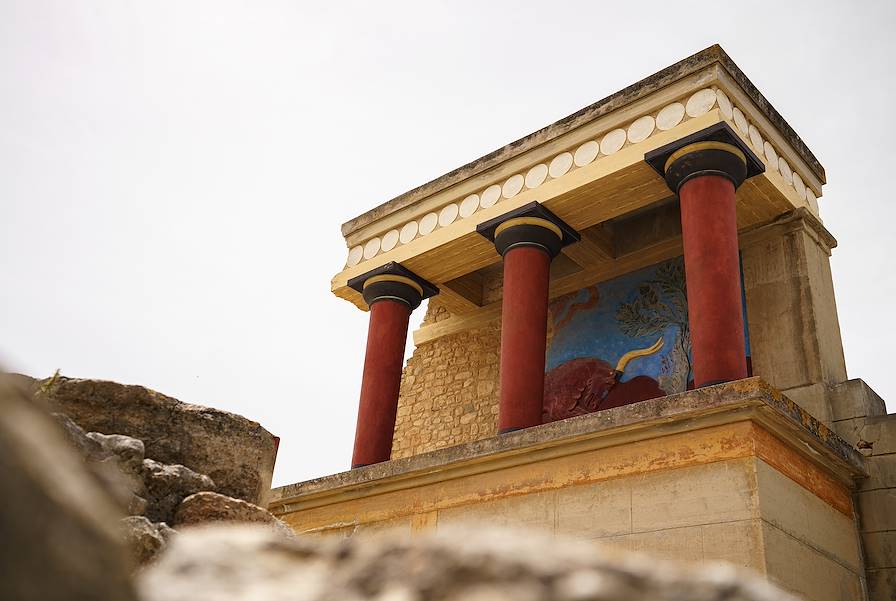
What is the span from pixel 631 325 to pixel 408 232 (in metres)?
3.10

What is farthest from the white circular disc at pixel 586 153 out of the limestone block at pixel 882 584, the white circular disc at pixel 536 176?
the limestone block at pixel 882 584

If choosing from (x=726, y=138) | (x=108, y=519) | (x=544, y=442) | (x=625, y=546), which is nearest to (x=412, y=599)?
(x=108, y=519)

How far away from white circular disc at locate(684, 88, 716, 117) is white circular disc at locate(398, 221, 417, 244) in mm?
3886

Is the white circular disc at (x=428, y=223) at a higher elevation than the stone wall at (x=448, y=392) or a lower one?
higher

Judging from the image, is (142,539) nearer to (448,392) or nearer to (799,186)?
(799,186)

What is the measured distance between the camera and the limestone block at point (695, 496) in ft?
19.3

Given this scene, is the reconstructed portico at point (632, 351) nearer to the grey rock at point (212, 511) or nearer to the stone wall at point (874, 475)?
the stone wall at point (874, 475)

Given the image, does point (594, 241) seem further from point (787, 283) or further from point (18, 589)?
point (18, 589)

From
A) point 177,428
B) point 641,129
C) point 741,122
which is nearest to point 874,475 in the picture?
point 741,122

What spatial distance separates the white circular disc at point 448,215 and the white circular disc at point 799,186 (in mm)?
3931

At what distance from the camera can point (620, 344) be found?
10.4 m

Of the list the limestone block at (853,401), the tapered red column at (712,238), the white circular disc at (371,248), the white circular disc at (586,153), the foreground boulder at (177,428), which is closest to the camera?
the foreground boulder at (177,428)

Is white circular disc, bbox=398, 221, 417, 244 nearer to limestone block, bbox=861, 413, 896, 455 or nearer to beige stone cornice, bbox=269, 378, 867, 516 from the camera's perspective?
beige stone cornice, bbox=269, 378, 867, 516

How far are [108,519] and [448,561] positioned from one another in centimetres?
38
